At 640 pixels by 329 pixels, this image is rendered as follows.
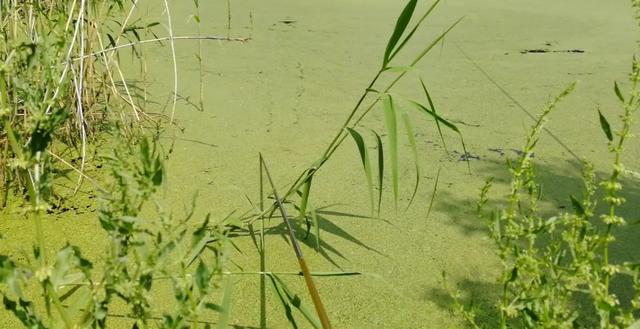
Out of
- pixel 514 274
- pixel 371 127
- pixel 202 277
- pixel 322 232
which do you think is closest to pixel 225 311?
pixel 202 277

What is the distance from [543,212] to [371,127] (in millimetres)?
568

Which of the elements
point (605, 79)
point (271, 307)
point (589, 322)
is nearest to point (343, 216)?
point (271, 307)

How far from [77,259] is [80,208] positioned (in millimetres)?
769

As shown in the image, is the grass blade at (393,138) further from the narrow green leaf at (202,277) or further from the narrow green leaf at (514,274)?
the narrow green leaf at (202,277)

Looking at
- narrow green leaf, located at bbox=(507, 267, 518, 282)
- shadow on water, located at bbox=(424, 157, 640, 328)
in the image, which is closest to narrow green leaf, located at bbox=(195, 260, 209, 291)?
narrow green leaf, located at bbox=(507, 267, 518, 282)

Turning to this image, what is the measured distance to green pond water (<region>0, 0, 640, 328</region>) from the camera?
1277 mm

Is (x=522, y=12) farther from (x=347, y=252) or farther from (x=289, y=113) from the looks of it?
(x=347, y=252)

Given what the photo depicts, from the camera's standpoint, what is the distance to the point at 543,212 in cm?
152

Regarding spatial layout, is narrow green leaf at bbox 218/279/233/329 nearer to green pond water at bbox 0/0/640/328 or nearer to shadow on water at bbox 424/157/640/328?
green pond water at bbox 0/0/640/328

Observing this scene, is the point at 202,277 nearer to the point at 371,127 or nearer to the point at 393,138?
the point at 393,138

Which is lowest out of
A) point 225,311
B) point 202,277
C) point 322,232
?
point 322,232

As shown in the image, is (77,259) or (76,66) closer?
(77,259)

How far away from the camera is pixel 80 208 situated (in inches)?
56.2

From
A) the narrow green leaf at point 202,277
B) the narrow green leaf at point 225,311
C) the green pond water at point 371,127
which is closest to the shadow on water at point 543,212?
the green pond water at point 371,127
